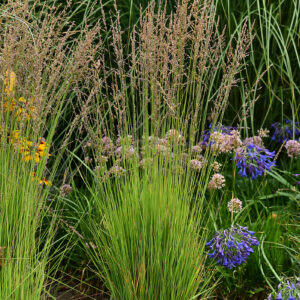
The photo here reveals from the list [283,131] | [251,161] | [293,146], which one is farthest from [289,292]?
[283,131]

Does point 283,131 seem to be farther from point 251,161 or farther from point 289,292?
point 289,292

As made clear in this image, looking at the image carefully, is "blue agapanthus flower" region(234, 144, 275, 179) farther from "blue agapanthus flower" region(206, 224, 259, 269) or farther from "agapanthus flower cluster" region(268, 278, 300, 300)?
"agapanthus flower cluster" region(268, 278, 300, 300)

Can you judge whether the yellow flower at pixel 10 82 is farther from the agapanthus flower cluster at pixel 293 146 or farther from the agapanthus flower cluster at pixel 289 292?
the agapanthus flower cluster at pixel 293 146

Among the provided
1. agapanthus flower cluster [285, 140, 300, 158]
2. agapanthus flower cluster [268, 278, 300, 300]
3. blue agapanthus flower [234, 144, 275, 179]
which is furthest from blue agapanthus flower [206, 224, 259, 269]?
agapanthus flower cluster [285, 140, 300, 158]

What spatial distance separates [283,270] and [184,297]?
695 millimetres

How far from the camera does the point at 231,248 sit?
2.14 meters

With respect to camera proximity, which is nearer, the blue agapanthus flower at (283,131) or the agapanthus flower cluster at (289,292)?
the agapanthus flower cluster at (289,292)

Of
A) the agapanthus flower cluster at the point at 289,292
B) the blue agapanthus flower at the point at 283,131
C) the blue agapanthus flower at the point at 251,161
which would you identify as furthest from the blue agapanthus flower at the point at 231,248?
the blue agapanthus flower at the point at 283,131

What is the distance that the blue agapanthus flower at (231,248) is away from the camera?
6.91 ft

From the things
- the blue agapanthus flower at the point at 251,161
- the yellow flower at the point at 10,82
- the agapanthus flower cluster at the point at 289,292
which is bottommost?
the agapanthus flower cluster at the point at 289,292

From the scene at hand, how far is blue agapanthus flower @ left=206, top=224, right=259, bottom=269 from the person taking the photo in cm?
211

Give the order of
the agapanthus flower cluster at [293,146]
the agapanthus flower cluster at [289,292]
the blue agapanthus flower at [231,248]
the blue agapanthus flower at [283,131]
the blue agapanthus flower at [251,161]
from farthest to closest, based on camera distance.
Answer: the blue agapanthus flower at [283,131] < the agapanthus flower cluster at [293,146] < the blue agapanthus flower at [251,161] < the blue agapanthus flower at [231,248] < the agapanthus flower cluster at [289,292]

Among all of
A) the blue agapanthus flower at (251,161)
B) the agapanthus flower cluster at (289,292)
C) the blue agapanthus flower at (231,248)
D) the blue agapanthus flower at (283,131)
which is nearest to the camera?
the agapanthus flower cluster at (289,292)

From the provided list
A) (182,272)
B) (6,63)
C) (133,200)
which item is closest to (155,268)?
(182,272)
